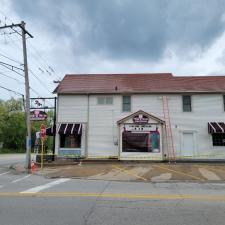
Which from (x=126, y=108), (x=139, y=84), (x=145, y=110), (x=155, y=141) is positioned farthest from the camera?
(x=139, y=84)

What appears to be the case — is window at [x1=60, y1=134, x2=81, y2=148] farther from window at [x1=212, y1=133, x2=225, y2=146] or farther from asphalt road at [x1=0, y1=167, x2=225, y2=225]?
asphalt road at [x1=0, y1=167, x2=225, y2=225]

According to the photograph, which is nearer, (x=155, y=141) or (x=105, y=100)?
(x=155, y=141)

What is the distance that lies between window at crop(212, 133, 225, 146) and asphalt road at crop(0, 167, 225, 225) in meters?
15.1

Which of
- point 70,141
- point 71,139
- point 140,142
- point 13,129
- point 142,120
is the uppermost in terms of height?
point 13,129

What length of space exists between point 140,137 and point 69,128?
237 inches

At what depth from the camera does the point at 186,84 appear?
86.1ft

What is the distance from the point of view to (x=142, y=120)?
24.4m

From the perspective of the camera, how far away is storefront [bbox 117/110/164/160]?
78.9 ft

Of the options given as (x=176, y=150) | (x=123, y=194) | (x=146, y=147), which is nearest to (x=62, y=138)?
(x=146, y=147)

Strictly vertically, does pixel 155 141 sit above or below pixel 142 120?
below

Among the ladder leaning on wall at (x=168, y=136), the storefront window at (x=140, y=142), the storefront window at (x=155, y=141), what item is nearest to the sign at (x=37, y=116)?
the storefront window at (x=140, y=142)

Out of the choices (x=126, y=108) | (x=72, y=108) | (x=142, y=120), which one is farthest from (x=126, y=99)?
(x=72, y=108)

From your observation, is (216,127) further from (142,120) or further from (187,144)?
(142,120)

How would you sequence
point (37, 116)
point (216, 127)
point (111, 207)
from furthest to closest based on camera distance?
point (216, 127) < point (37, 116) < point (111, 207)
